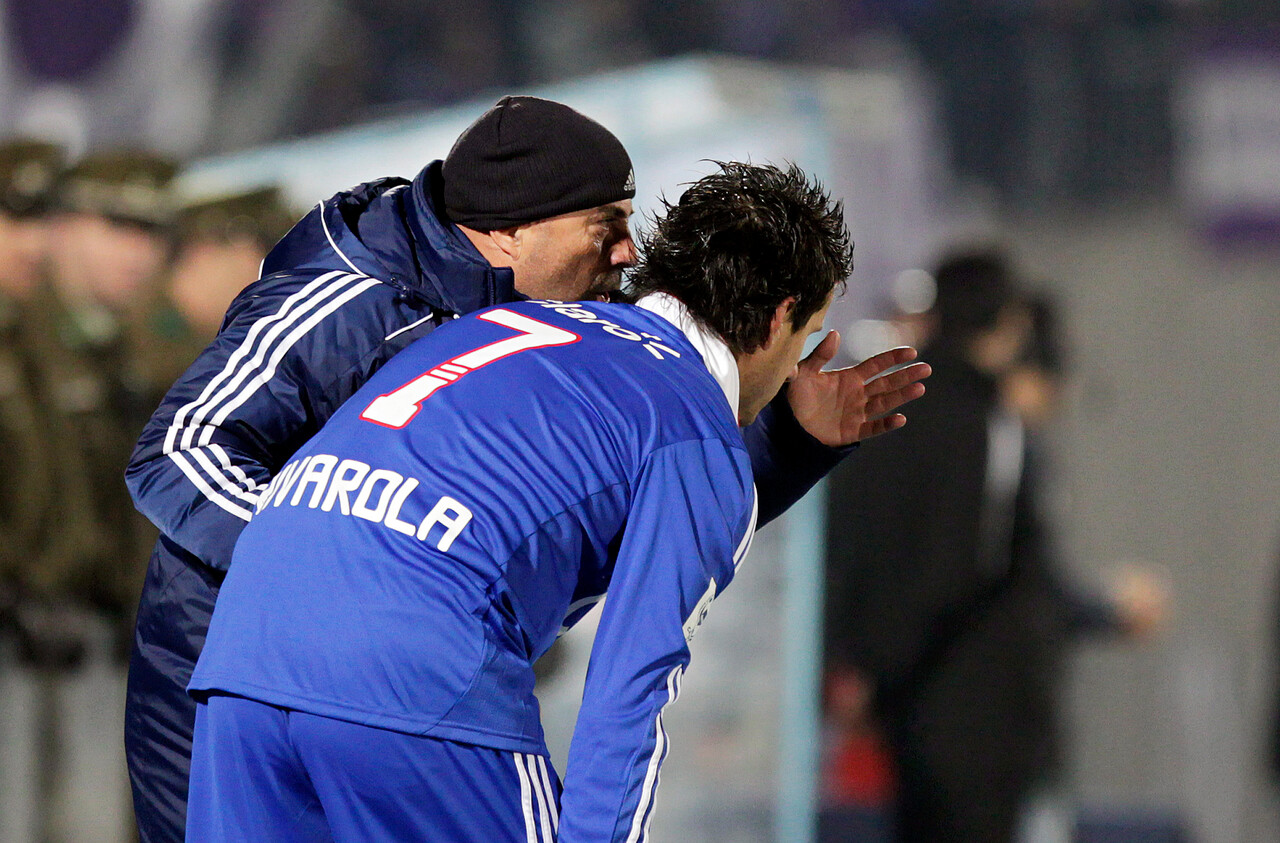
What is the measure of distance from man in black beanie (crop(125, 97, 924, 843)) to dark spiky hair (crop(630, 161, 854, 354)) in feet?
0.70

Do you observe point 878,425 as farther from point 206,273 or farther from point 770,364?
point 206,273

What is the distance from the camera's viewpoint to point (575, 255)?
1.97 meters

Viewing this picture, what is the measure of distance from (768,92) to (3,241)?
2013mm

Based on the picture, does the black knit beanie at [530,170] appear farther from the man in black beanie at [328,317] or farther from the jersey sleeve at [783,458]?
the jersey sleeve at [783,458]

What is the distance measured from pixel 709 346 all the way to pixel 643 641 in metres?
0.40

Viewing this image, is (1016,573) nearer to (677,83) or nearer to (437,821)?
(677,83)

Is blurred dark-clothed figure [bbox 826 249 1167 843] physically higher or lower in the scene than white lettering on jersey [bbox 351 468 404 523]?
lower

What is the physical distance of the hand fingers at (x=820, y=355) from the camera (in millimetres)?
2132

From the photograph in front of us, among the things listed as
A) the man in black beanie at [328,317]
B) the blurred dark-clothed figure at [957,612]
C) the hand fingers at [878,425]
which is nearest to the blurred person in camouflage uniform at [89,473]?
the blurred dark-clothed figure at [957,612]

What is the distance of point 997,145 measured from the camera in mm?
7418

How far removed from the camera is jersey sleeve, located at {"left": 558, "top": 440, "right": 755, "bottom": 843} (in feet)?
4.52

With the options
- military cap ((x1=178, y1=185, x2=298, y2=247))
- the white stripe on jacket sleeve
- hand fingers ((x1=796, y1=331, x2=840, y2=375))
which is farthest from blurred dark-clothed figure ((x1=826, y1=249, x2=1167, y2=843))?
the white stripe on jacket sleeve

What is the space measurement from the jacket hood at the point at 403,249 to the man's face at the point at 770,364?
13.7 inches

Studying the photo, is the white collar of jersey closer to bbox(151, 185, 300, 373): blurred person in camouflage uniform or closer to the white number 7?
the white number 7
